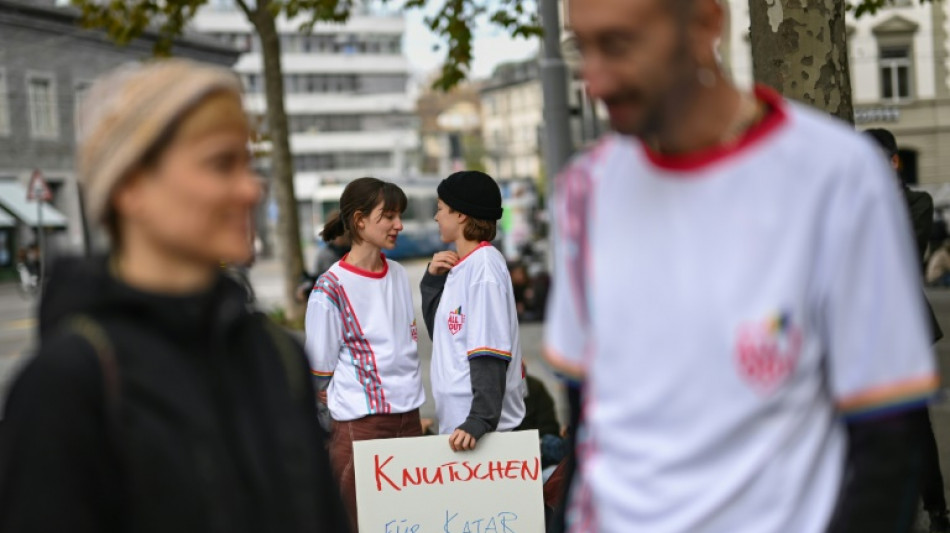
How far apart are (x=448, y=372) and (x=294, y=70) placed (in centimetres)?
9691

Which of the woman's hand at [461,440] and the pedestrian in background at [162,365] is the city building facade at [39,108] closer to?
the woman's hand at [461,440]

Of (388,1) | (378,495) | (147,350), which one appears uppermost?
(388,1)

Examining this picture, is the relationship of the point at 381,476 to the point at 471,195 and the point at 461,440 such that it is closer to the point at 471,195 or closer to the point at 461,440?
the point at 461,440

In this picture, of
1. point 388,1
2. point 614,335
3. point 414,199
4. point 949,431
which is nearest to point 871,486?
point 614,335

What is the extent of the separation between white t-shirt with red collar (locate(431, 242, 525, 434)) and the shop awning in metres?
43.3

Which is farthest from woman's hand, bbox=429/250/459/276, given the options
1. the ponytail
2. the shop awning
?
the shop awning

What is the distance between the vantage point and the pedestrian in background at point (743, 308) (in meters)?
1.94

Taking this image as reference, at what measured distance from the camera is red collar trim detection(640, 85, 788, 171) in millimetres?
2006

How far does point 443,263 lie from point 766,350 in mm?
4003

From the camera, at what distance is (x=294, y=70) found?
100 m

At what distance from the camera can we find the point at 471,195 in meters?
5.75

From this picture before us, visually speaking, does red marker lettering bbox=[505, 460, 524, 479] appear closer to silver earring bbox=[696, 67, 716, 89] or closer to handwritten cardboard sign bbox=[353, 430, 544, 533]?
handwritten cardboard sign bbox=[353, 430, 544, 533]

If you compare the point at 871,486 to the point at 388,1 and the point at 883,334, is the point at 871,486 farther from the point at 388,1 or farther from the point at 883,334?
the point at 388,1

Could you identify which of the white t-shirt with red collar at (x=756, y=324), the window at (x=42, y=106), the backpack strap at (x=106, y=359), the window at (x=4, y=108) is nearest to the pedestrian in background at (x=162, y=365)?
the backpack strap at (x=106, y=359)
